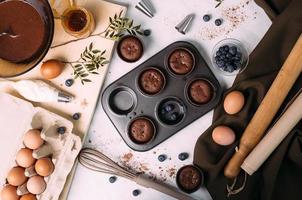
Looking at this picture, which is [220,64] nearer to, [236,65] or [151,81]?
[236,65]

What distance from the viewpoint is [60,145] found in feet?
4.38

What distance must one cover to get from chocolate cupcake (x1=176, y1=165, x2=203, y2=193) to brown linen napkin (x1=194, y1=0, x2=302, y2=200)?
0.07ft

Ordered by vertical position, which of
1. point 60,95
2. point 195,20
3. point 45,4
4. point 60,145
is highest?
point 45,4

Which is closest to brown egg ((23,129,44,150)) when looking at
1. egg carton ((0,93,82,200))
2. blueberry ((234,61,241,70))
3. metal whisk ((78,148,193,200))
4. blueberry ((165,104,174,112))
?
egg carton ((0,93,82,200))

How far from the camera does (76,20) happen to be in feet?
4.25

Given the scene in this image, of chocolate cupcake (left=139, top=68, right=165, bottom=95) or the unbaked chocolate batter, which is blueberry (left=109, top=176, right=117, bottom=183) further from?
the unbaked chocolate batter

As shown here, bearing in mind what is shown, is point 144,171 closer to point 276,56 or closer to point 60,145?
point 60,145

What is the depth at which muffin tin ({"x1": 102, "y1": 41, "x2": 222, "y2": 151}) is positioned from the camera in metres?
1.30

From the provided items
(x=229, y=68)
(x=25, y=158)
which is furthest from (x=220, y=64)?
(x=25, y=158)

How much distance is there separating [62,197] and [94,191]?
9 centimetres

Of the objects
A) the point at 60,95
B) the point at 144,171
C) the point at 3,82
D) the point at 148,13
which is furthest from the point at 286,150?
the point at 3,82

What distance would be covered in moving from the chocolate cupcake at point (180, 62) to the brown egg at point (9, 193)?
54 cm

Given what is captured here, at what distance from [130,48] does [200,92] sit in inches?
8.9

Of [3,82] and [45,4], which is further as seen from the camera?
[3,82]
